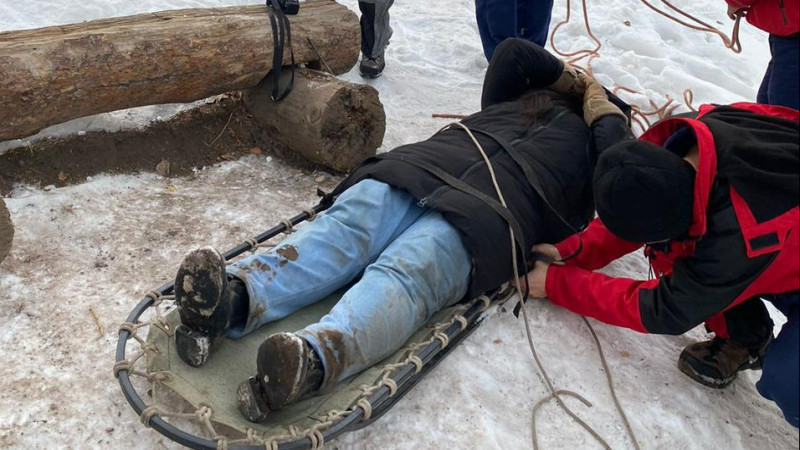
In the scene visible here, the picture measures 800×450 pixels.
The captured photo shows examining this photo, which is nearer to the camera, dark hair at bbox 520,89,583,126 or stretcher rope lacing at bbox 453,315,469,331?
stretcher rope lacing at bbox 453,315,469,331

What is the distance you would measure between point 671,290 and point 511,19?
91.6 inches

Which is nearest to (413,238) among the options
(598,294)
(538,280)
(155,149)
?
(538,280)

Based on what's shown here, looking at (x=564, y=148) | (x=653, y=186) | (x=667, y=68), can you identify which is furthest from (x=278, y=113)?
(x=667, y=68)

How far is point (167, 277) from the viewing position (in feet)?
8.96

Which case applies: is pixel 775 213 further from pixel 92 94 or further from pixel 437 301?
pixel 92 94

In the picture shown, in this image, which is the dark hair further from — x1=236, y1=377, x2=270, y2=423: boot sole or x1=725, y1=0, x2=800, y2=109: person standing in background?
x1=236, y1=377, x2=270, y2=423: boot sole

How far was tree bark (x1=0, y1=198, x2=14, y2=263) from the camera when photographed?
244cm

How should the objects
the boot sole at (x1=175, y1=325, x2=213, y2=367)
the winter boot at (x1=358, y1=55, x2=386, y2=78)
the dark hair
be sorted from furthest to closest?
the winter boot at (x1=358, y1=55, x2=386, y2=78) < the dark hair < the boot sole at (x1=175, y1=325, x2=213, y2=367)

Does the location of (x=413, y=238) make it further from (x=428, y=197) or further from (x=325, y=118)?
(x=325, y=118)

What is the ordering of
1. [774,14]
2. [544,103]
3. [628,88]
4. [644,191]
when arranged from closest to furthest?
[644,191] → [774,14] → [544,103] → [628,88]

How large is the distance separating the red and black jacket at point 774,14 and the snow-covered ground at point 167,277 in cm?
115

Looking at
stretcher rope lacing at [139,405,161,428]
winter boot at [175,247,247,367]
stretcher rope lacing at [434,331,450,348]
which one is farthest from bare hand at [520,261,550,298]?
stretcher rope lacing at [139,405,161,428]

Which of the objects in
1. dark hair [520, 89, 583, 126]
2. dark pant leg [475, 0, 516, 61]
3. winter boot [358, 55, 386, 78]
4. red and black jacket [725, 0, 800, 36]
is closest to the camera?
red and black jacket [725, 0, 800, 36]

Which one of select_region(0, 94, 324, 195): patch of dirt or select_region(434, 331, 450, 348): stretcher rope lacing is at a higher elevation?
select_region(434, 331, 450, 348): stretcher rope lacing
